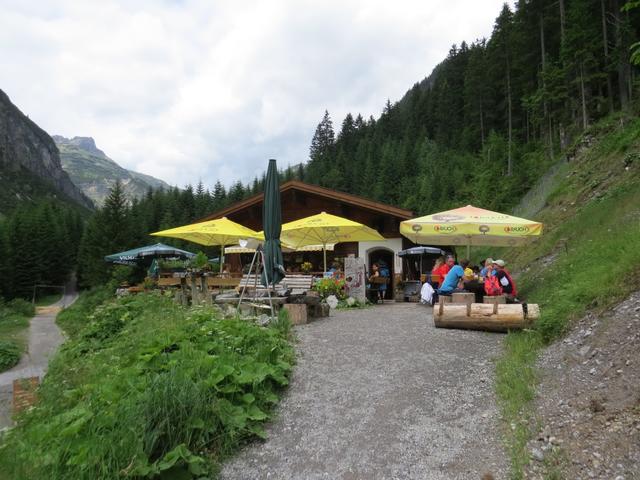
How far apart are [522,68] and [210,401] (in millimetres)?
37646

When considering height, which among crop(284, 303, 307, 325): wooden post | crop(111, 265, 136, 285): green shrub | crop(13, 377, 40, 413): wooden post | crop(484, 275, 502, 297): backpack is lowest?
crop(13, 377, 40, 413): wooden post


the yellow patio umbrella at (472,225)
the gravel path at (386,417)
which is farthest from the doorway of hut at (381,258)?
the gravel path at (386,417)

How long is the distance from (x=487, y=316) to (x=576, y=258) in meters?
3.14

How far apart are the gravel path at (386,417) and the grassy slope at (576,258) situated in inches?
9.8

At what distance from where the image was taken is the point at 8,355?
758 inches

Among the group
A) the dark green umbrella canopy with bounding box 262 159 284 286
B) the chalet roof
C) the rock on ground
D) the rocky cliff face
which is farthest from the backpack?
the rocky cliff face

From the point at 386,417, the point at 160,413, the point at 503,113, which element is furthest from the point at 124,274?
the point at 503,113

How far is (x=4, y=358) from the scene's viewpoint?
18938 mm

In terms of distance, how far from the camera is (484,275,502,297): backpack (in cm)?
776

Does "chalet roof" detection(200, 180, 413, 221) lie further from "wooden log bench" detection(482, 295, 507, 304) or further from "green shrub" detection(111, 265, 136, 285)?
"green shrub" detection(111, 265, 136, 285)

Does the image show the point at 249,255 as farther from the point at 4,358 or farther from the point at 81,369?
the point at 81,369

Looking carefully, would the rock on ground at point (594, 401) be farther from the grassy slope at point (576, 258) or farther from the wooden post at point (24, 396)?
the wooden post at point (24, 396)

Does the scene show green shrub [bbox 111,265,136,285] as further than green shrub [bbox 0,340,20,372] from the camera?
Yes

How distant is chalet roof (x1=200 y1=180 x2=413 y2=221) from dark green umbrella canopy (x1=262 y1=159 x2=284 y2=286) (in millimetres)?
8035
